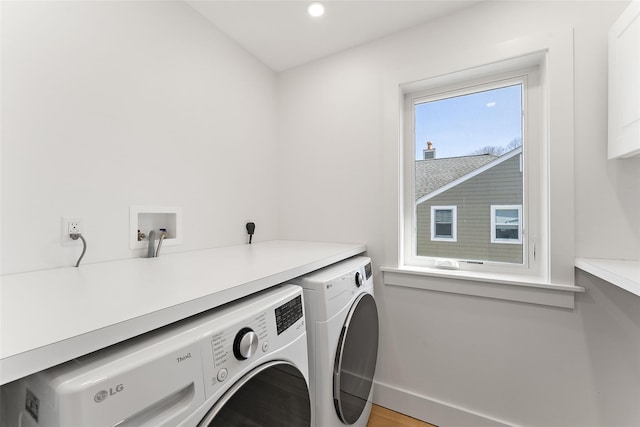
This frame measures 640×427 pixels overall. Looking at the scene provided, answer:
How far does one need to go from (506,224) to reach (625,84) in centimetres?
73

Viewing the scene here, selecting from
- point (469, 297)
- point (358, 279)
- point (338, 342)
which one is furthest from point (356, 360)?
point (469, 297)

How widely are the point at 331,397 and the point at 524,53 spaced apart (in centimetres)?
180

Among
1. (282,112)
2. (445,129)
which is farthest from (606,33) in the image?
(282,112)

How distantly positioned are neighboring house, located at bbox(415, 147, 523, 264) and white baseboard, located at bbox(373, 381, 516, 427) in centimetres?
82

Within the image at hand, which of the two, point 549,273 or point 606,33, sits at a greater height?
point 606,33

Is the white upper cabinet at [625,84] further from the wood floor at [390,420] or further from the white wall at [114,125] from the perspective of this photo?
the white wall at [114,125]

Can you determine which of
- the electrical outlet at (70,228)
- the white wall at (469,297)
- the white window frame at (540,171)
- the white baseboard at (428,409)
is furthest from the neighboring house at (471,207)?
the electrical outlet at (70,228)

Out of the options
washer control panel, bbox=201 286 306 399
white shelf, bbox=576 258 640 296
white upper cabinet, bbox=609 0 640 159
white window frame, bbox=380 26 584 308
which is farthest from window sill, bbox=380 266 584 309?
washer control panel, bbox=201 286 306 399

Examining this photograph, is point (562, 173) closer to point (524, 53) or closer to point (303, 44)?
point (524, 53)

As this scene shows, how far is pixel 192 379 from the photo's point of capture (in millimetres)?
562

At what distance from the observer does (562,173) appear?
121 centimetres

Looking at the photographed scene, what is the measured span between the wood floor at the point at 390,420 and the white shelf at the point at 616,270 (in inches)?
45.3

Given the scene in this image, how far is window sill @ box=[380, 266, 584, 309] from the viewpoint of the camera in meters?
1.21

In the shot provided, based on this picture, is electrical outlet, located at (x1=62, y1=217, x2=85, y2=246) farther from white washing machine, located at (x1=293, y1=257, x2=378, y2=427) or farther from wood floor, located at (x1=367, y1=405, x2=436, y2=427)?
wood floor, located at (x1=367, y1=405, x2=436, y2=427)
